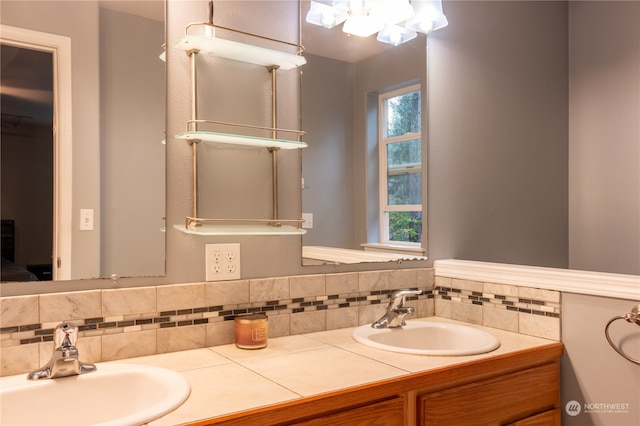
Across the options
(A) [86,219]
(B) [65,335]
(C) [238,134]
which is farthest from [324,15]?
(B) [65,335]

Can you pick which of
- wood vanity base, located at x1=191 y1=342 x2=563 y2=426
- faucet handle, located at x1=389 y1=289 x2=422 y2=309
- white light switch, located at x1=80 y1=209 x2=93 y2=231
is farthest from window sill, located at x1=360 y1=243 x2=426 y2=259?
white light switch, located at x1=80 y1=209 x2=93 y2=231

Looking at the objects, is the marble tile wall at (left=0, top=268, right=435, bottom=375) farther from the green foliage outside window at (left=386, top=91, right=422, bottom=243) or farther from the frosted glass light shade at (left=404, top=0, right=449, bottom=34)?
the frosted glass light shade at (left=404, top=0, right=449, bottom=34)

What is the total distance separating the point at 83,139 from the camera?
1.32 meters

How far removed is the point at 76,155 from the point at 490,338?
1.33 m

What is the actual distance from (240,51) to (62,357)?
0.98 m

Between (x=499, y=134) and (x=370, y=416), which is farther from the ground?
(x=499, y=134)

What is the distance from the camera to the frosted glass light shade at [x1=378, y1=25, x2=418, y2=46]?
192 centimetres

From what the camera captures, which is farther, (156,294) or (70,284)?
(156,294)

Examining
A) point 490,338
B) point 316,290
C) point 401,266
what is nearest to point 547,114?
point 401,266

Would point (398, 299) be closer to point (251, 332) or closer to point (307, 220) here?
point (307, 220)

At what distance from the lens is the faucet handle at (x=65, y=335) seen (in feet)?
3.80

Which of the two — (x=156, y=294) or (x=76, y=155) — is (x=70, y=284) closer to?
(x=156, y=294)

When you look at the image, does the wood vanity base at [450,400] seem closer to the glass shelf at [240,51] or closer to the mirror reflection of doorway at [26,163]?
the mirror reflection of doorway at [26,163]

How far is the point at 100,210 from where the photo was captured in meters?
1.33
